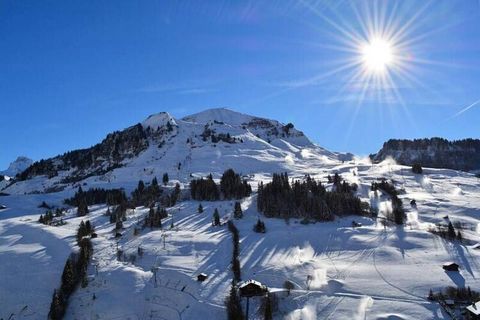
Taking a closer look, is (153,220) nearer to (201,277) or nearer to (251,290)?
(201,277)

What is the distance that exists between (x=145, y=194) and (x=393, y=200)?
53581 millimetres

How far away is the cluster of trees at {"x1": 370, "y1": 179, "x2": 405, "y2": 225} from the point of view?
2552 inches

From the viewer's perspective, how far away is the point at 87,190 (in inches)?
4240

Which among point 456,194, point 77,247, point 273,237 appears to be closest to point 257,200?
point 273,237

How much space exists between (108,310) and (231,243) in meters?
21.1

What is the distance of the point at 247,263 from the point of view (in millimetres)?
48406

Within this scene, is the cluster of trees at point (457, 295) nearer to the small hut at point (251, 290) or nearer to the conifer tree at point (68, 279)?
the small hut at point (251, 290)

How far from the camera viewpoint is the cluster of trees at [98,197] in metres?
91.7

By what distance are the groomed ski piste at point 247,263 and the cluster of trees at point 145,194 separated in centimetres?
907

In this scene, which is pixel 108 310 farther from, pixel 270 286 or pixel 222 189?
pixel 222 189

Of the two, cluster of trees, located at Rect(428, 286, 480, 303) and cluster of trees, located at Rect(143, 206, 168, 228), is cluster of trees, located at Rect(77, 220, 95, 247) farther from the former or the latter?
A: cluster of trees, located at Rect(428, 286, 480, 303)

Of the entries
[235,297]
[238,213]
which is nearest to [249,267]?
[235,297]

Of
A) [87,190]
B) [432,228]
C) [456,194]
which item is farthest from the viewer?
[87,190]

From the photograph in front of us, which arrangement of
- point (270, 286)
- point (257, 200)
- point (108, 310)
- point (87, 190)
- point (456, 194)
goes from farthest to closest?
point (87, 190) → point (456, 194) → point (257, 200) → point (270, 286) → point (108, 310)
